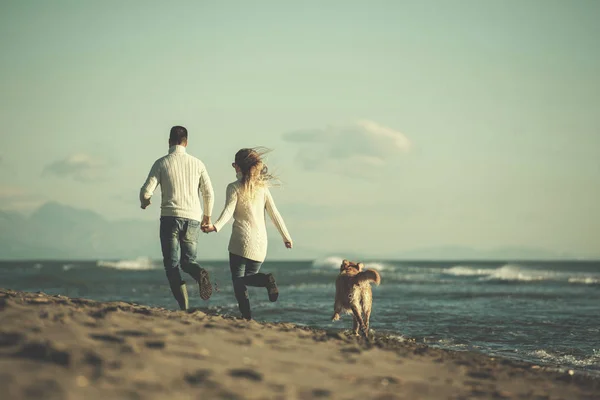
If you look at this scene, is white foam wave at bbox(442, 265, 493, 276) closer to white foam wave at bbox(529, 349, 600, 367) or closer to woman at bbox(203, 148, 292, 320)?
white foam wave at bbox(529, 349, 600, 367)

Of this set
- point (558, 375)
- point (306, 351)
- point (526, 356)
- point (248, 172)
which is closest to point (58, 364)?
point (306, 351)

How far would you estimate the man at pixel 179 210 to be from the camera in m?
7.63

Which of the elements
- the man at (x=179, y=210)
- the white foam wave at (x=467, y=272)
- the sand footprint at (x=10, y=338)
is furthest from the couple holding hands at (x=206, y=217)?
the white foam wave at (x=467, y=272)

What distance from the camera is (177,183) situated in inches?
303

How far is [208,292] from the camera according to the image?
7.60 metres

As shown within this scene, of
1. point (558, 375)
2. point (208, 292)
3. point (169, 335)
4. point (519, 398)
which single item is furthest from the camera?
point (208, 292)

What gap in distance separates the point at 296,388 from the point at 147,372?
1029mm

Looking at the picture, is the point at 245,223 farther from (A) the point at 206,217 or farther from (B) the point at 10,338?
(B) the point at 10,338

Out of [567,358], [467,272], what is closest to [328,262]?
[467,272]

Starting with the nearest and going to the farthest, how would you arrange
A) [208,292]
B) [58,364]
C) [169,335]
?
[58,364] → [169,335] → [208,292]

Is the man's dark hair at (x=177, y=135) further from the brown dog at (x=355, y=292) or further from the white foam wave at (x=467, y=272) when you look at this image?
the white foam wave at (x=467, y=272)

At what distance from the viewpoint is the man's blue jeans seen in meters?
7.61

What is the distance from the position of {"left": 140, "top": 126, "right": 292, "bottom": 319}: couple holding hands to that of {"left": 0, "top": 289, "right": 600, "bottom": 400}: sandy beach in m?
1.12

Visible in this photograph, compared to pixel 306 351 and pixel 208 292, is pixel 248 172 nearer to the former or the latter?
pixel 208 292
